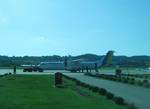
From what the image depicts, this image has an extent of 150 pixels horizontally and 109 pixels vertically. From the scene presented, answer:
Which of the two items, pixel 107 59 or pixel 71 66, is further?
pixel 107 59

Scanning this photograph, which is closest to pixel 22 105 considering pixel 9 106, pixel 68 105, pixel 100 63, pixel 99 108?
pixel 9 106

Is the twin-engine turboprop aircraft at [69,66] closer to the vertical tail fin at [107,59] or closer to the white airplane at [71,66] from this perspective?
the white airplane at [71,66]

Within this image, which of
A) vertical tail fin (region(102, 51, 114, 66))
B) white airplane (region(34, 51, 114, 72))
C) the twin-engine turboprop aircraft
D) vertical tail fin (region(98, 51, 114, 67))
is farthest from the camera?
vertical tail fin (region(102, 51, 114, 66))

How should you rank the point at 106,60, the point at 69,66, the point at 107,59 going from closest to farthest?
the point at 69,66
the point at 106,60
the point at 107,59

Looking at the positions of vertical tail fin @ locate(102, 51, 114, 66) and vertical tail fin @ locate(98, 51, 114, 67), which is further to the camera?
vertical tail fin @ locate(102, 51, 114, 66)

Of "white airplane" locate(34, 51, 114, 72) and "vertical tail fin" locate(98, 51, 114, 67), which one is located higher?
Result: "vertical tail fin" locate(98, 51, 114, 67)

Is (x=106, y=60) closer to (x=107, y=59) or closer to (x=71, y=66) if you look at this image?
(x=107, y=59)

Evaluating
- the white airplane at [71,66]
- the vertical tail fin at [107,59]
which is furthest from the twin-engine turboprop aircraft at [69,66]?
the vertical tail fin at [107,59]

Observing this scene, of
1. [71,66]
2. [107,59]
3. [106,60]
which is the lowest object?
[71,66]

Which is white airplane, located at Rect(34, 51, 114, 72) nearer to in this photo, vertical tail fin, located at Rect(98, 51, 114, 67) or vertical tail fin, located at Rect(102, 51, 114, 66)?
vertical tail fin, located at Rect(98, 51, 114, 67)

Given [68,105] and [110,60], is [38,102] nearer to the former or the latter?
[68,105]

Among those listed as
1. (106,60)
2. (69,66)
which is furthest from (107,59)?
(69,66)

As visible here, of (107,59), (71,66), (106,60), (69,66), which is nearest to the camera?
(71,66)

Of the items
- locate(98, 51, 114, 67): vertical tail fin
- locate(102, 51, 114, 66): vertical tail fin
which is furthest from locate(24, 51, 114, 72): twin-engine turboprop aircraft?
locate(102, 51, 114, 66): vertical tail fin
